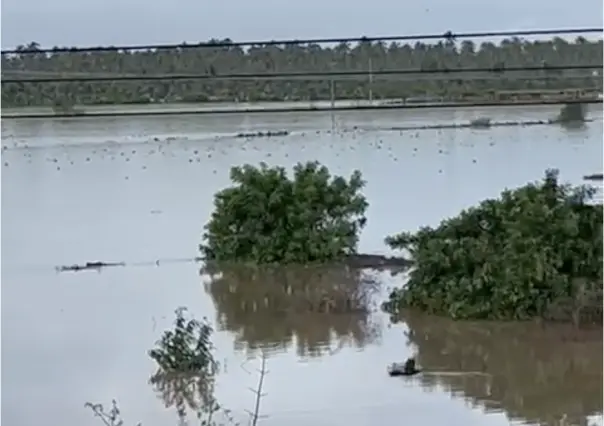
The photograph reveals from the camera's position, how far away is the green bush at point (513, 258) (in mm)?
4945

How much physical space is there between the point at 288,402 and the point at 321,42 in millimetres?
2532

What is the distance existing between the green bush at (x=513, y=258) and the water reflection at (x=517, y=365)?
10 centimetres

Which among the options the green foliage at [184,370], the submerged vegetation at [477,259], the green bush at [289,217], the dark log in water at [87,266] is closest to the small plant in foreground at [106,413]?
the green foliage at [184,370]

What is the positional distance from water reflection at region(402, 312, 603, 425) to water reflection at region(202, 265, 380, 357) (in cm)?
28

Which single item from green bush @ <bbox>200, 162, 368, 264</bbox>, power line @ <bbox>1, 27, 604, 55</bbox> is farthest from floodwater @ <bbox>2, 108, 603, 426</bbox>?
power line @ <bbox>1, 27, 604, 55</bbox>

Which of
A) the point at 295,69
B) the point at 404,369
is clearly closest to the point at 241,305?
the point at 404,369

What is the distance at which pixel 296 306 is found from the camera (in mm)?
5363

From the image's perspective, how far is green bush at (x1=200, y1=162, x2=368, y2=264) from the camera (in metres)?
6.21

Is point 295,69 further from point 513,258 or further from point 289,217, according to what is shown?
point 289,217

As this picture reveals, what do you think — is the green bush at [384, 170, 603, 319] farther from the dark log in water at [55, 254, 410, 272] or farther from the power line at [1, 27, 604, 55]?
the power line at [1, 27, 604, 55]

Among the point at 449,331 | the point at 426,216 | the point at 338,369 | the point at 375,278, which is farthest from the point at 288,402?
the point at 426,216

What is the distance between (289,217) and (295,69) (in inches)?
157

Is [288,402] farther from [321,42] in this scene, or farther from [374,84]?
[321,42]

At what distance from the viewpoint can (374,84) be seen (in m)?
2.06
